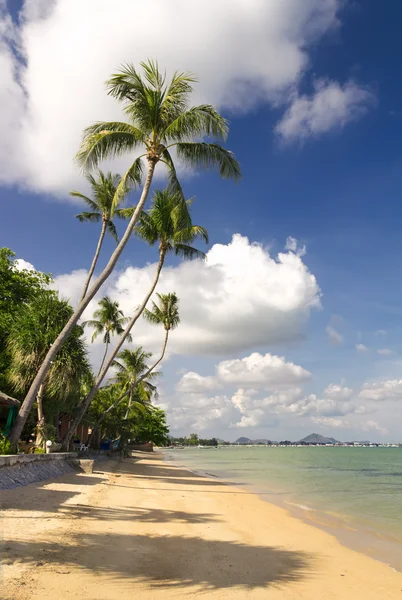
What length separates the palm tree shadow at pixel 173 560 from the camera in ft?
17.7

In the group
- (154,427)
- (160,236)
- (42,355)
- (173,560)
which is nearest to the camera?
(173,560)

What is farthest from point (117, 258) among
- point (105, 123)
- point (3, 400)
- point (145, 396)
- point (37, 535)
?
point (145, 396)

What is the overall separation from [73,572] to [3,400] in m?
10.6

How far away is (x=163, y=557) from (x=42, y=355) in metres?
13.9

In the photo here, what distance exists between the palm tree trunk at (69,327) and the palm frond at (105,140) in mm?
1102

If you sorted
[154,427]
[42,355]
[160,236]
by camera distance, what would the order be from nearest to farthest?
[42,355]
[160,236]
[154,427]

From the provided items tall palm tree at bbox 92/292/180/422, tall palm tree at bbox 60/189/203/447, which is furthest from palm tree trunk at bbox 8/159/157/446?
tall palm tree at bbox 92/292/180/422

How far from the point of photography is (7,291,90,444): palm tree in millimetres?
18391

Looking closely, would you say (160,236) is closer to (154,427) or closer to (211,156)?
(211,156)

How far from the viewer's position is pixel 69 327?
14016mm

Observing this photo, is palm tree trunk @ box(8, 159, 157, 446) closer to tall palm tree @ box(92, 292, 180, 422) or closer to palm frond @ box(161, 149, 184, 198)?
palm frond @ box(161, 149, 184, 198)

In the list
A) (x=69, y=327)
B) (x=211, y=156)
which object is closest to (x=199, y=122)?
(x=211, y=156)

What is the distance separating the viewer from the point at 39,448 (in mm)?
Answer: 16891

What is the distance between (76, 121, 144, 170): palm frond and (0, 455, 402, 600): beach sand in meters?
10.4
